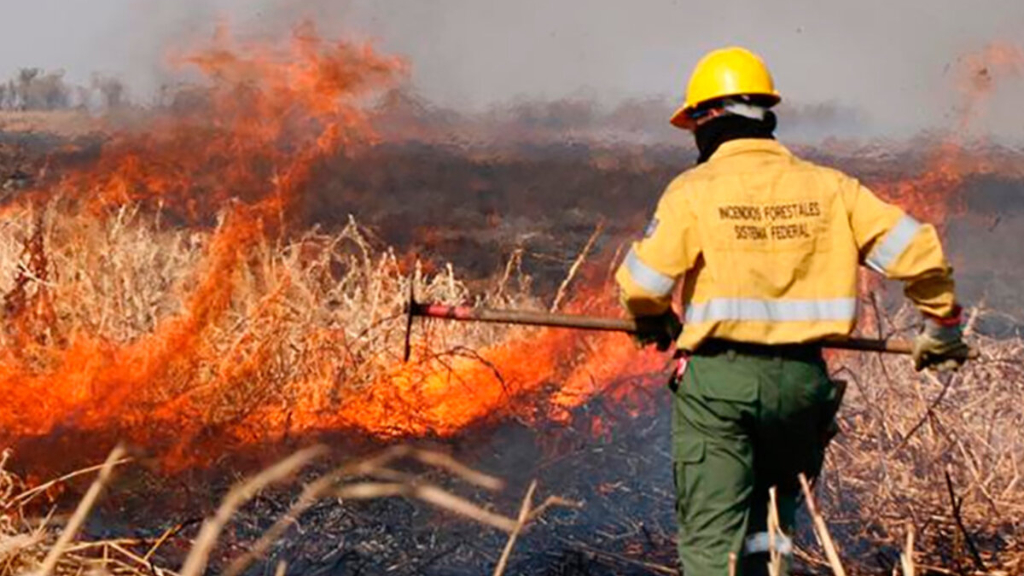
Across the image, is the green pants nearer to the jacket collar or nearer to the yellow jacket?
the yellow jacket

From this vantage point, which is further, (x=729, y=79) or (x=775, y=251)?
(x=729, y=79)

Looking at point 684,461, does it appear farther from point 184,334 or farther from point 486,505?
point 184,334

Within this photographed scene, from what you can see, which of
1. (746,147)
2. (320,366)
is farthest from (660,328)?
(320,366)

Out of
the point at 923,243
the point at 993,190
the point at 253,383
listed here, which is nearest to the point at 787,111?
the point at 993,190

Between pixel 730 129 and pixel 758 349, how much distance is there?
0.68 m

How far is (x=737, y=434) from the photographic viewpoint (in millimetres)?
4242

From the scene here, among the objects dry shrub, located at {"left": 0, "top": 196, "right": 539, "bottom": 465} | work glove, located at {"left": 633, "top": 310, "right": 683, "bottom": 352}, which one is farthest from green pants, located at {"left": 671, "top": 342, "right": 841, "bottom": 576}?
dry shrub, located at {"left": 0, "top": 196, "right": 539, "bottom": 465}

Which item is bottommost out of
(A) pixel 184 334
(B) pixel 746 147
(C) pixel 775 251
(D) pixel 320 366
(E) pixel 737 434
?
(D) pixel 320 366

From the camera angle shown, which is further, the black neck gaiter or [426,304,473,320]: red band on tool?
[426,304,473,320]: red band on tool

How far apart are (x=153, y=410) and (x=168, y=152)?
7.53ft

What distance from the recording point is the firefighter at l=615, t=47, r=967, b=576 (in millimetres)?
4199

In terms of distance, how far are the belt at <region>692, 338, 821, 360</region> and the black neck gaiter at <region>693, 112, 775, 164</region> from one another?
61 centimetres

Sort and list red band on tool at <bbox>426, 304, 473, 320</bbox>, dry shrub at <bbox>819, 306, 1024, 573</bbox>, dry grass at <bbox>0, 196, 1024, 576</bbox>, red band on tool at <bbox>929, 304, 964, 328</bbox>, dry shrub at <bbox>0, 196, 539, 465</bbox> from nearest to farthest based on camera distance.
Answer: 1. red band on tool at <bbox>929, 304, 964, 328</bbox>
2. red band on tool at <bbox>426, 304, 473, 320</bbox>
3. dry shrub at <bbox>819, 306, 1024, 573</bbox>
4. dry grass at <bbox>0, 196, 1024, 576</bbox>
5. dry shrub at <bbox>0, 196, 539, 465</bbox>

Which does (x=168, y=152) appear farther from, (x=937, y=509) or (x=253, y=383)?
(x=937, y=509)
